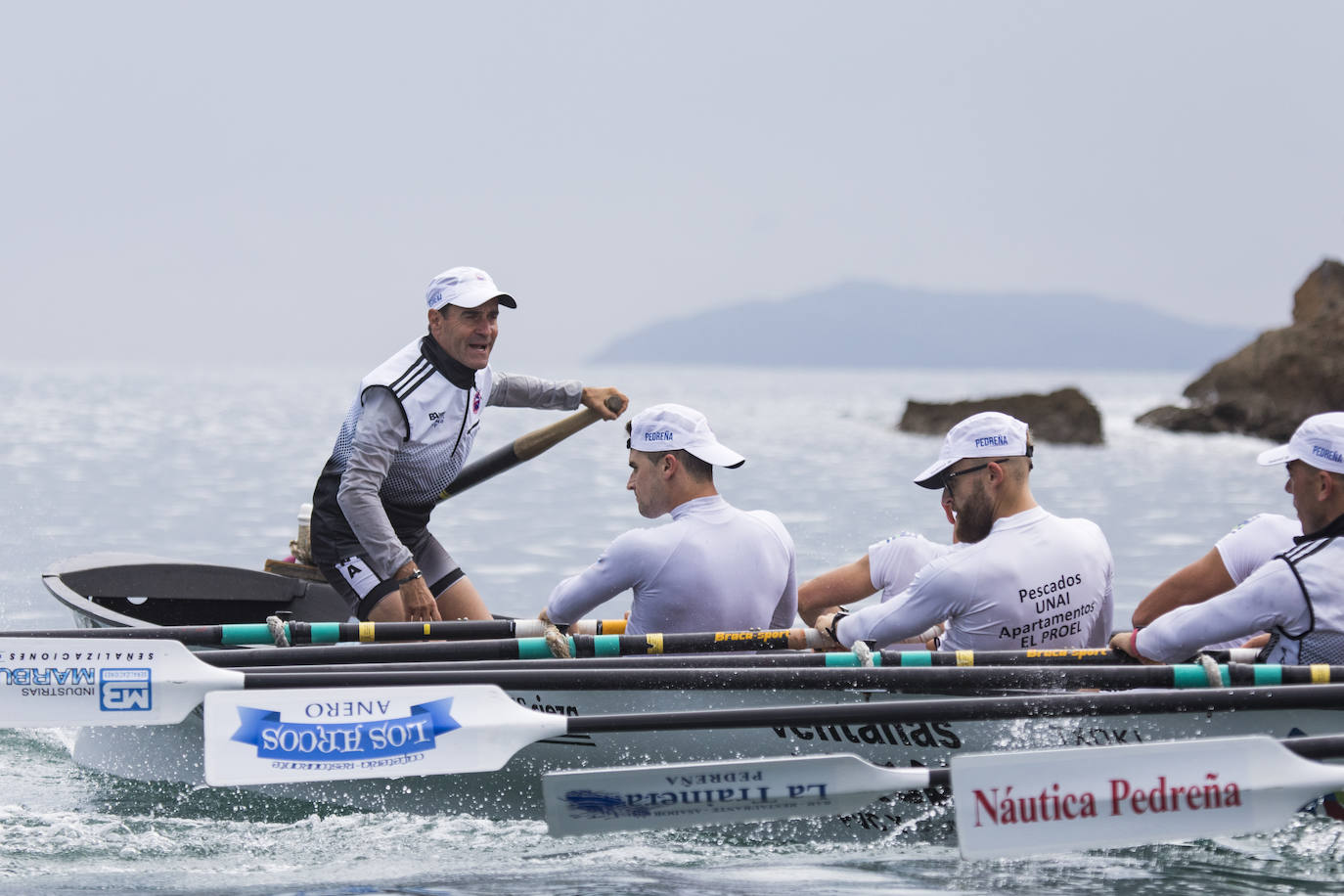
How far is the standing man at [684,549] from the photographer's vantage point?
5516 millimetres

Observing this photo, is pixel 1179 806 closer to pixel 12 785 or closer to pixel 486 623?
pixel 486 623

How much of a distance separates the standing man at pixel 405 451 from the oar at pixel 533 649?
640mm

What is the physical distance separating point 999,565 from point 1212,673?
0.76 metres

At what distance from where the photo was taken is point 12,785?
21.5 feet

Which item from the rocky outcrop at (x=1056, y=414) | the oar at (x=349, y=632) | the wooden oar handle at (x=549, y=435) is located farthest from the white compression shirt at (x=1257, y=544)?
the rocky outcrop at (x=1056, y=414)

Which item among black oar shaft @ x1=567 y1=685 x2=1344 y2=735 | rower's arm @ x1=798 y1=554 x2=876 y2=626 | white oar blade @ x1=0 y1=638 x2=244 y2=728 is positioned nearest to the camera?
black oar shaft @ x1=567 y1=685 x2=1344 y2=735

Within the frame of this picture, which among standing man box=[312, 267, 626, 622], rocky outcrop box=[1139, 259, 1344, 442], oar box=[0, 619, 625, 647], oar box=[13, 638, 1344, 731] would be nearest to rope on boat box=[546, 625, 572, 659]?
oar box=[0, 619, 625, 647]

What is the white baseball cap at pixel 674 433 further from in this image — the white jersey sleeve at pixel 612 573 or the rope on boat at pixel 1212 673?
the rope on boat at pixel 1212 673

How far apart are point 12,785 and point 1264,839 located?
514 centimetres

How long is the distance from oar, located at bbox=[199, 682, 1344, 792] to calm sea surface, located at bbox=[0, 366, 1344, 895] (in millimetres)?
464

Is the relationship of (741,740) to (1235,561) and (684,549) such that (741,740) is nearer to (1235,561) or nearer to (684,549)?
(684,549)

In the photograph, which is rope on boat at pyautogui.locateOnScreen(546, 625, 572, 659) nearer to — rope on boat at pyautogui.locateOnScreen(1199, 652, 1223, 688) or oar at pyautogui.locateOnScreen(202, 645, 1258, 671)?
oar at pyautogui.locateOnScreen(202, 645, 1258, 671)

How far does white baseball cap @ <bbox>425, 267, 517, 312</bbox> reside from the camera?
6523mm

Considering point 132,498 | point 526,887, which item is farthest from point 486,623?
point 132,498
